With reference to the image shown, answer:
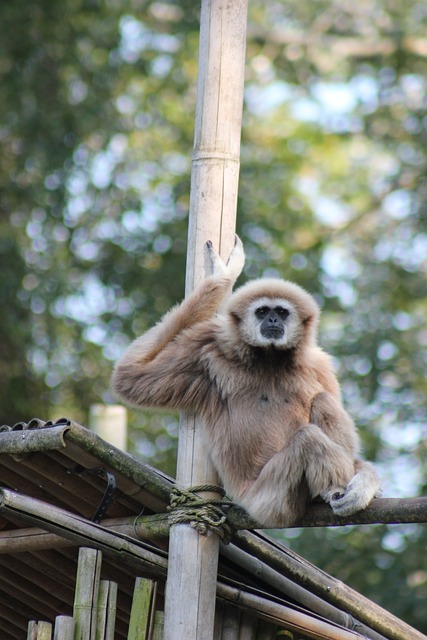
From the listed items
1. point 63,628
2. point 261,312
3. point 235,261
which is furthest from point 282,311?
point 63,628

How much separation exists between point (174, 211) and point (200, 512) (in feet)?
35.9

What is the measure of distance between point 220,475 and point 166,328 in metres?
0.84

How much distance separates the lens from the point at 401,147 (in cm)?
1803

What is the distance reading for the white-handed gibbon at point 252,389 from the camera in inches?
222

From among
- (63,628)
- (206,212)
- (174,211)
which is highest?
(174,211)

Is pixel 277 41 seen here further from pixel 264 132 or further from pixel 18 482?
pixel 18 482

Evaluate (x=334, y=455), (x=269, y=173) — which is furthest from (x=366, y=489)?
(x=269, y=173)

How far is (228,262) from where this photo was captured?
19.4ft

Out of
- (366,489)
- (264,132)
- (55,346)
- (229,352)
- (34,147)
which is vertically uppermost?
(264,132)

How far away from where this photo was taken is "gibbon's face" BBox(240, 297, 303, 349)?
19.7 feet

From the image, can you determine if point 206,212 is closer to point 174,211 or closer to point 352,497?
point 352,497

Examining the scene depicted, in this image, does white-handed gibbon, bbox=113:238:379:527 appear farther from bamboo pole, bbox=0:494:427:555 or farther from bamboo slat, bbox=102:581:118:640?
bamboo slat, bbox=102:581:118:640

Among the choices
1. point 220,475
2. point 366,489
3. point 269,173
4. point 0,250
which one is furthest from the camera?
point 269,173

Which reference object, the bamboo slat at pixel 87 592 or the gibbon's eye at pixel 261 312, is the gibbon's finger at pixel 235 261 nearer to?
the gibbon's eye at pixel 261 312
